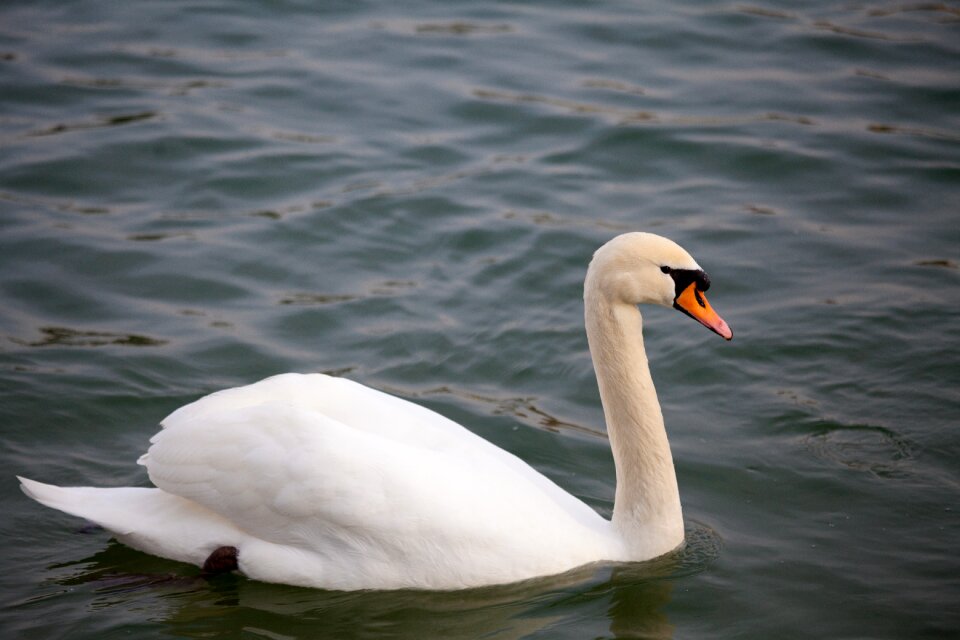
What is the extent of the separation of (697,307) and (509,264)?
3792 mm

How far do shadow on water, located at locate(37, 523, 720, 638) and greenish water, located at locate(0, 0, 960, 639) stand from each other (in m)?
0.02

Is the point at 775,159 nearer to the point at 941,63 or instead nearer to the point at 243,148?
the point at 941,63

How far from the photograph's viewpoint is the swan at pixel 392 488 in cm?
589

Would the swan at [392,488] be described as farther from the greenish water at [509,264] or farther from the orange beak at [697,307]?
the greenish water at [509,264]

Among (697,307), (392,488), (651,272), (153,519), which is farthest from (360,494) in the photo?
(697,307)

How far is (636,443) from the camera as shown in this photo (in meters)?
6.37

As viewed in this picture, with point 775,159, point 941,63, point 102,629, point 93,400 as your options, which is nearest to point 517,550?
point 102,629

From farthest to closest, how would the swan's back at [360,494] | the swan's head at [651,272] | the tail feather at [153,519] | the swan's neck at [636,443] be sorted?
the swan's neck at [636,443] → the tail feather at [153,519] → the swan's head at [651,272] → the swan's back at [360,494]

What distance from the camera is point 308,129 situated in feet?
39.1

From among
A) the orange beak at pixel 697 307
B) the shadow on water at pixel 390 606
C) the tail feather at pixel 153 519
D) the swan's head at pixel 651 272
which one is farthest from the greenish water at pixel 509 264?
the swan's head at pixel 651 272

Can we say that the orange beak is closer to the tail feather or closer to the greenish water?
the greenish water

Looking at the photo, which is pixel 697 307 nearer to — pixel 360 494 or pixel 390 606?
pixel 360 494

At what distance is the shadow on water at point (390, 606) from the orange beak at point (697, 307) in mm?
1242

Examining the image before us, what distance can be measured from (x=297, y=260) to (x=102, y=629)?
4404mm
